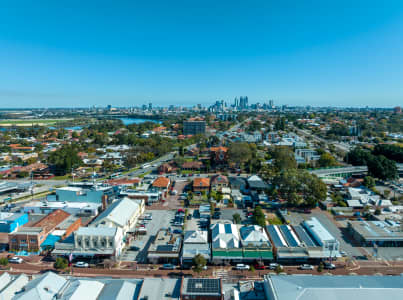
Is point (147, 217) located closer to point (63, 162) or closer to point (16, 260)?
point (16, 260)

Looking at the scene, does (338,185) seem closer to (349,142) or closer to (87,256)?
(87,256)

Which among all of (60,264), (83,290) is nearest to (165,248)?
(83,290)

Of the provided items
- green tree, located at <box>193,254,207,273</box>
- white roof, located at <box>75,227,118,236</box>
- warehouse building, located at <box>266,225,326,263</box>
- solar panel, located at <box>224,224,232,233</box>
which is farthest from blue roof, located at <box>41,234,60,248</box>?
warehouse building, located at <box>266,225,326,263</box>

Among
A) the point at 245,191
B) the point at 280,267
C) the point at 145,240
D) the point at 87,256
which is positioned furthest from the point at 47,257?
the point at 245,191

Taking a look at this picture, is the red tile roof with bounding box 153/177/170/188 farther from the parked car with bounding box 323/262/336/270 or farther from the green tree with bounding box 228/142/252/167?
the parked car with bounding box 323/262/336/270

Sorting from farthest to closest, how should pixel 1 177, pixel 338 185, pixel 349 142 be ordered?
1. pixel 349 142
2. pixel 1 177
3. pixel 338 185

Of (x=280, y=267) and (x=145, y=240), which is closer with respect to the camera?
(x=280, y=267)
